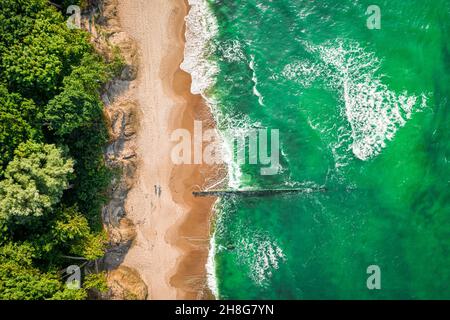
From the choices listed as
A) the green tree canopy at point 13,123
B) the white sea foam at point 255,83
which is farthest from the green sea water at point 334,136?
the green tree canopy at point 13,123

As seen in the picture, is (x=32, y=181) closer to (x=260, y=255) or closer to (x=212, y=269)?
(x=212, y=269)

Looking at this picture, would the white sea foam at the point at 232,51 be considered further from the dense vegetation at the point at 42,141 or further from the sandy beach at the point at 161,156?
the dense vegetation at the point at 42,141

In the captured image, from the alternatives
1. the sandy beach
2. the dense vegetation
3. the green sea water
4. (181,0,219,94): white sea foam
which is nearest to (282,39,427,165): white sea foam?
the green sea water

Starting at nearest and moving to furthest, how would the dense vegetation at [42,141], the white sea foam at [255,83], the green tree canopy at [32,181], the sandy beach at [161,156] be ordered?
the green tree canopy at [32,181], the dense vegetation at [42,141], the sandy beach at [161,156], the white sea foam at [255,83]

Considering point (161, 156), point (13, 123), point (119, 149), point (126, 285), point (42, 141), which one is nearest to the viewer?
point (13, 123)

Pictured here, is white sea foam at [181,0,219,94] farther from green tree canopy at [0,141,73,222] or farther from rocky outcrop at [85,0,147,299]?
green tree canopy at [0,141,73,222]

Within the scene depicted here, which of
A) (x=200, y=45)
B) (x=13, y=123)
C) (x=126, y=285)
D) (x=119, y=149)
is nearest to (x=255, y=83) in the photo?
(x=200, y=45)
